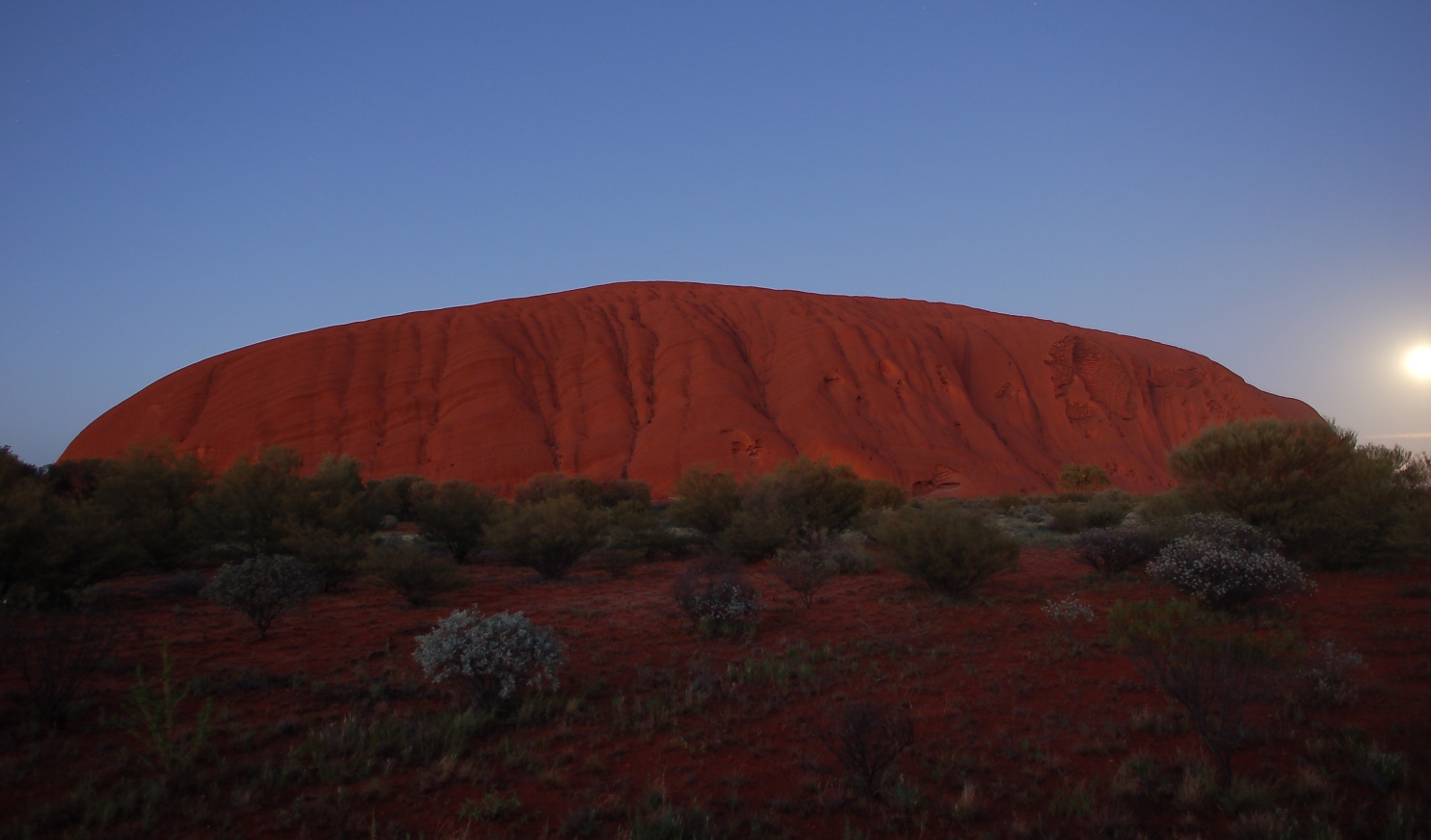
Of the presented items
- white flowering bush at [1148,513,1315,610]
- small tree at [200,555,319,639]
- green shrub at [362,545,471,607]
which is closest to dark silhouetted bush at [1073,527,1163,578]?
white flowering bush at [1148,513,1315,610]

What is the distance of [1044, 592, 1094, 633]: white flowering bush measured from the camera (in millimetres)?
9102

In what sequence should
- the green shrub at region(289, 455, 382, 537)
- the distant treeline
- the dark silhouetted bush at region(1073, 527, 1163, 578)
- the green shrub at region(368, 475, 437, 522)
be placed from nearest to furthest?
the distant treeline < the dark silhouetted bush at region(1073, 527, 1163, 578) < the green shrub at region(289, 455, 382, 537) < the green shrub at region(368, 475, 437, 522)

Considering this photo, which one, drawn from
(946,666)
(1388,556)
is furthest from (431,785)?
(1388,556)

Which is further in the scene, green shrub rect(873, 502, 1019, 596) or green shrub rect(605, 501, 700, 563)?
green shrub rect(605, 501, 700, 563)

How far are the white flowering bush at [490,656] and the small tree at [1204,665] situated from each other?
4.82 meters

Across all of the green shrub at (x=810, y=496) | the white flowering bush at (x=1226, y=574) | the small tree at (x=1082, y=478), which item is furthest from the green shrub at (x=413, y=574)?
the small tree at (x=1082, y=478)

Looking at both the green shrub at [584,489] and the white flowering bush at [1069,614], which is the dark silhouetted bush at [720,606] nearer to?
the white flowering bush at [1069,614]

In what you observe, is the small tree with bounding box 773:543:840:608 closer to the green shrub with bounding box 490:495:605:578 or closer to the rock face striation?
→ the green shrub with bounding box 490:495:605:578

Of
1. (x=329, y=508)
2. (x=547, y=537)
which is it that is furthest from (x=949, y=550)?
(x=329, y=508)

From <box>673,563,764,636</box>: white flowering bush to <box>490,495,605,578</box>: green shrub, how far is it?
17.5 feet

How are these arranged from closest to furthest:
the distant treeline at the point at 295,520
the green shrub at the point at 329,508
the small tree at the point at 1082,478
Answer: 1. the distant treeline at the point at 295,520
2. the green shrub at the point at 329,508
3. the small tree at the point at 1082,478

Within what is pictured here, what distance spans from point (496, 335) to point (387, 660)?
46613 mm

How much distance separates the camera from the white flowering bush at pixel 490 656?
20.4 ft

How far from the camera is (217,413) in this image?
45531mm
